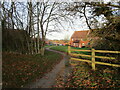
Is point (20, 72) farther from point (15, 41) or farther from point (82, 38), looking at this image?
point (15, 41)

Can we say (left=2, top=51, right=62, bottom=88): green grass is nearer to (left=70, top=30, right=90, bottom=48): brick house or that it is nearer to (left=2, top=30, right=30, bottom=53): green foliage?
(left=70, top=30, right=90, bottom=48): brick house

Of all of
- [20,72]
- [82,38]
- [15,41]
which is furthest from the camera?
[15,41]

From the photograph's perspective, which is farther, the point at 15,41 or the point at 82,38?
the point at 15,41

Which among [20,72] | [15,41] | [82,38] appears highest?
[82,38]

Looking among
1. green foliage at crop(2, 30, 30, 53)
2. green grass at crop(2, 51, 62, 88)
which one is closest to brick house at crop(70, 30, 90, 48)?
green grass at crop(2, 51, 62, 88)

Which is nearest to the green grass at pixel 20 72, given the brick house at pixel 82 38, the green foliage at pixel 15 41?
the brick house at pixel 82 38

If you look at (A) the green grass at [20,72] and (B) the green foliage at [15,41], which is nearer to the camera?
(A) the green grass at [20,72]

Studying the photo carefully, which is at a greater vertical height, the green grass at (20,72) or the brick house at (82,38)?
the brick house at (82,38)

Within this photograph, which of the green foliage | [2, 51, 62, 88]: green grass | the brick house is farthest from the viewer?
the green foliage

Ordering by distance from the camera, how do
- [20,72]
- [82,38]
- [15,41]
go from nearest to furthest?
[20,72]
[82,38]
[15,41]

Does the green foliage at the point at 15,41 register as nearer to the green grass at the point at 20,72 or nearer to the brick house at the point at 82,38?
the green grass at the point at 20,72

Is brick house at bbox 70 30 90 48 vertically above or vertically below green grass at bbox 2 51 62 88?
above

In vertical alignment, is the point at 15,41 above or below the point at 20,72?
above

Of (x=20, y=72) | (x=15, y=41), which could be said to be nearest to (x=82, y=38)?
(x=20, y=72)
